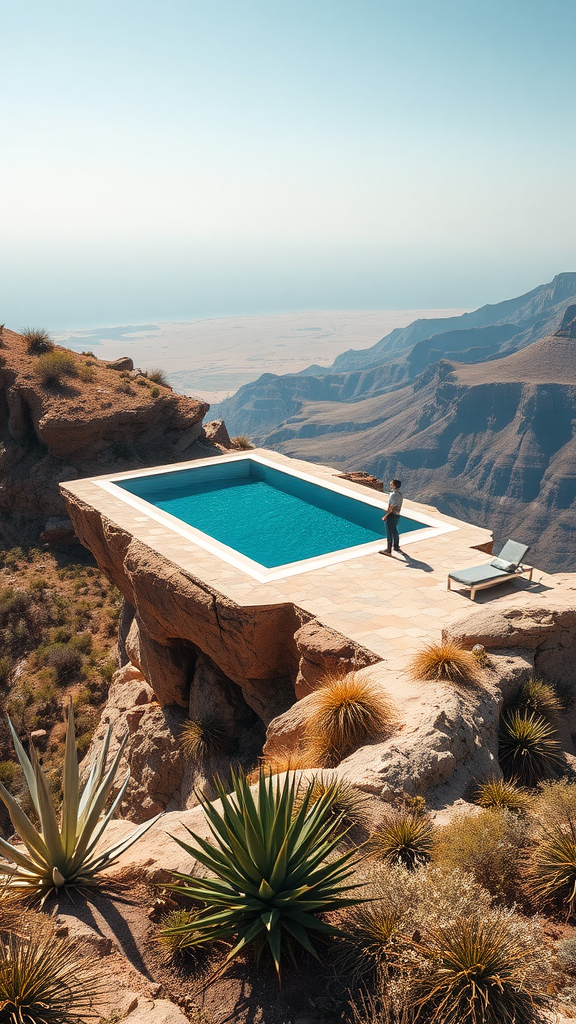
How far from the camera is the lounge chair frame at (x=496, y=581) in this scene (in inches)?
337

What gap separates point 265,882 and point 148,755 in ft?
24.2

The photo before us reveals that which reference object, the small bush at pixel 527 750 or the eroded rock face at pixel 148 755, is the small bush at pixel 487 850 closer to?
the small bush at pixel 527 750

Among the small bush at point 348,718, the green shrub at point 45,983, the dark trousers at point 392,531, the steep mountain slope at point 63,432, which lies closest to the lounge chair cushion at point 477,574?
the dark trousers at point 392,531

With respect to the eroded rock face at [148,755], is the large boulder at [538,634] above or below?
above

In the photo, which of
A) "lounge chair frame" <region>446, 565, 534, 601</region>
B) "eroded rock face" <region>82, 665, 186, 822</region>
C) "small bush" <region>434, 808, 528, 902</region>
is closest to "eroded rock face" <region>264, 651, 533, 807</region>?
"small bush" <region>434, 808, 528, 902</region>

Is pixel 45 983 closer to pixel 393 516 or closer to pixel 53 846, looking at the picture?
pixel 53 846

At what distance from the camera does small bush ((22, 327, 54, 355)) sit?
76.5 feet

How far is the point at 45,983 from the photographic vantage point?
10.8 ft

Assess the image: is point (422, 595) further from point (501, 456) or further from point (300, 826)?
point (501, 456)

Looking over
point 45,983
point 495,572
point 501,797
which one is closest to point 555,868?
point 501,797

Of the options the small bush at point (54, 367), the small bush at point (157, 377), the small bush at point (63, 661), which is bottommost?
the small bush at point (63, 661)

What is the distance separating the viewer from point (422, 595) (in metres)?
8.80

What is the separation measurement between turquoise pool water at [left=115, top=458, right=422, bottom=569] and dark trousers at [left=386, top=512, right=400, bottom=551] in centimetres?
105

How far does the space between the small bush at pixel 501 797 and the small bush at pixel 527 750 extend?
58cm
